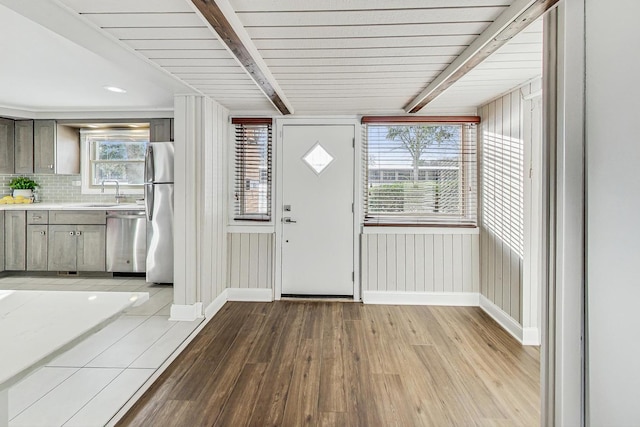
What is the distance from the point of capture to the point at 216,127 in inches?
131

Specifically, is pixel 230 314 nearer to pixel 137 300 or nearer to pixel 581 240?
pixel 137 300

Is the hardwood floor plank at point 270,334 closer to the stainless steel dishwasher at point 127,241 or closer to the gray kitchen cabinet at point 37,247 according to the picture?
the stainless steel dishwasher at point 127,241

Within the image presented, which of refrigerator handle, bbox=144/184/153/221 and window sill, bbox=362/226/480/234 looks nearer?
window sill, bbox=362/226/480/234

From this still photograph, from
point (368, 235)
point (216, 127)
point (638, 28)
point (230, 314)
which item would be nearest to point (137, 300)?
point (638, 28)

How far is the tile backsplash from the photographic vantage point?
4.69m

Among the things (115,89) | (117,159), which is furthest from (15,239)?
(115,89)

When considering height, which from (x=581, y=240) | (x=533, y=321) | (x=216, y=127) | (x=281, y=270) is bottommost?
(x=533, y=321)

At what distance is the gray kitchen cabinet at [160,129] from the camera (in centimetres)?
414

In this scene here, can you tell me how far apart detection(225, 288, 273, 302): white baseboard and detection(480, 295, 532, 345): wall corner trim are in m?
2.31

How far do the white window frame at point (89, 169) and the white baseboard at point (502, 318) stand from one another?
466 cm

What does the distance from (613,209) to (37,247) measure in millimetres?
5627

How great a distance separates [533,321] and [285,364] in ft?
6.78

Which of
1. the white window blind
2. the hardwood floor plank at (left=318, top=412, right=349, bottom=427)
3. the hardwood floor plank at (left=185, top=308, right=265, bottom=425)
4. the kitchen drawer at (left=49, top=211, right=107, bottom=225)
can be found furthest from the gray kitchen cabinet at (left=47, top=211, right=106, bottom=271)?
the hardwood floor plank at (left=318, top=412, right=349, bottom=427)

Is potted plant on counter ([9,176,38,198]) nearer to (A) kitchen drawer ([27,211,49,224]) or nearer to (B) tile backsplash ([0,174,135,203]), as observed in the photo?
(B) tile backsplash ([0,174,135,203])
